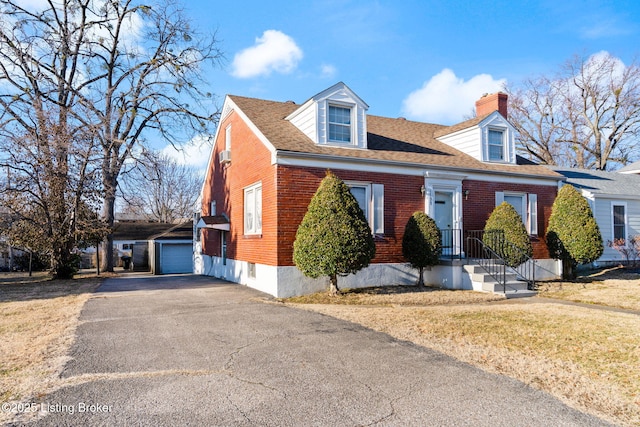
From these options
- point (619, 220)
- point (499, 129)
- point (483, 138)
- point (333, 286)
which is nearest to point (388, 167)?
point (333, 286)

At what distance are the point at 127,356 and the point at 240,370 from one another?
1765 millimetres

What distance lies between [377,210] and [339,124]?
9.77 ft

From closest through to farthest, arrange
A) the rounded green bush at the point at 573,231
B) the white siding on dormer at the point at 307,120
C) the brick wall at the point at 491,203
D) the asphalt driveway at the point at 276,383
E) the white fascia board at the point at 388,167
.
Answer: the asphalt driveway at the point at 276,383 → the white fascia board at the point at 388,167 → the white siding on dormer at the point at 307,120 → the rounded green bush at the point at 573,231 → the brick wall at the point at 491,203

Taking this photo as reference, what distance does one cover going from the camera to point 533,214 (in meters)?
15.6

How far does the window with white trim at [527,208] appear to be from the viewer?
1547 centimetres

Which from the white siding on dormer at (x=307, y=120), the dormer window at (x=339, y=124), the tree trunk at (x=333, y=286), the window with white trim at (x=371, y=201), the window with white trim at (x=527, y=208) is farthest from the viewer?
the window with white trim at (x=527, y=208)

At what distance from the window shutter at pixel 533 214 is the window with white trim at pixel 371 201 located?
252 inches

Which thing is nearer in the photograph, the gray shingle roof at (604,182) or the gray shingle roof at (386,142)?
the gray shingle roof at (386,142)

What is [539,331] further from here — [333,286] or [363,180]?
[363,180]

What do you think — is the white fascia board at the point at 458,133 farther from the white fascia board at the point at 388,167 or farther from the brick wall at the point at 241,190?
the brick wall at the point at 241,190

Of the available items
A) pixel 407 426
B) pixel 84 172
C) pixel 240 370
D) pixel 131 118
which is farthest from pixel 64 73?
pixel 407 426

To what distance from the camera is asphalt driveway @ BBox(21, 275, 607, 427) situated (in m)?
3.88

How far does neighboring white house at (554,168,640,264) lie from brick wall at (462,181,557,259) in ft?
9.51

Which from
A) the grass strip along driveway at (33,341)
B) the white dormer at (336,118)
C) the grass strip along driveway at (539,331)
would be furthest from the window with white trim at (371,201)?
the grass strip along driveway at (33,341)
